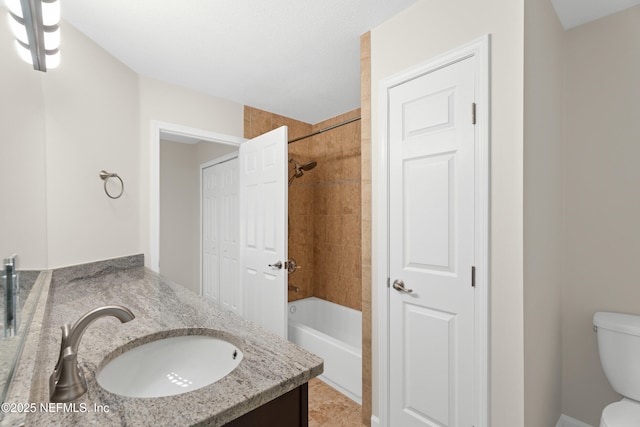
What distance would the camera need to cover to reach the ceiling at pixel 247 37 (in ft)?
5.25

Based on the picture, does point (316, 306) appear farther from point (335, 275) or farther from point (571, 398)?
point (571, 398)

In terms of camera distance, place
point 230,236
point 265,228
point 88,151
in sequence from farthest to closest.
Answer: point 230,236, point 265,228, point 88,151

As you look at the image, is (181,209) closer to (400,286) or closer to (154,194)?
(154,194)

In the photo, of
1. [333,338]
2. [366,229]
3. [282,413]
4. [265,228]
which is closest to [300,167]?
[265,228]

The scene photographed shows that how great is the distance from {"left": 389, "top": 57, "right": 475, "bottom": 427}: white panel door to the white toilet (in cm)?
70

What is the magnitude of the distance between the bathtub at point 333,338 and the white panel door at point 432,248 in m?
0.52

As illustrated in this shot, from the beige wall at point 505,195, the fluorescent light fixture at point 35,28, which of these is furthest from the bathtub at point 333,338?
the fluorescent light fixture at point 35,28

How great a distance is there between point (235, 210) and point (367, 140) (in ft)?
7.21

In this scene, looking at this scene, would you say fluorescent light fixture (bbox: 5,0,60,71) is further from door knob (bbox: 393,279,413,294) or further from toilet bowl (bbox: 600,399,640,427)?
toilet bowl (bbox: 600,399,640,427)

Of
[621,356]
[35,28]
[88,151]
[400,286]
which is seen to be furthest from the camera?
[88,151]

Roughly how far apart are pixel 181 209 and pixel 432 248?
3782mm

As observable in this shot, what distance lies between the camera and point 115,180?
2123 millimetres

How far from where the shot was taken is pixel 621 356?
4.83 feet

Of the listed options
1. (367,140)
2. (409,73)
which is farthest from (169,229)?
(409,73)
